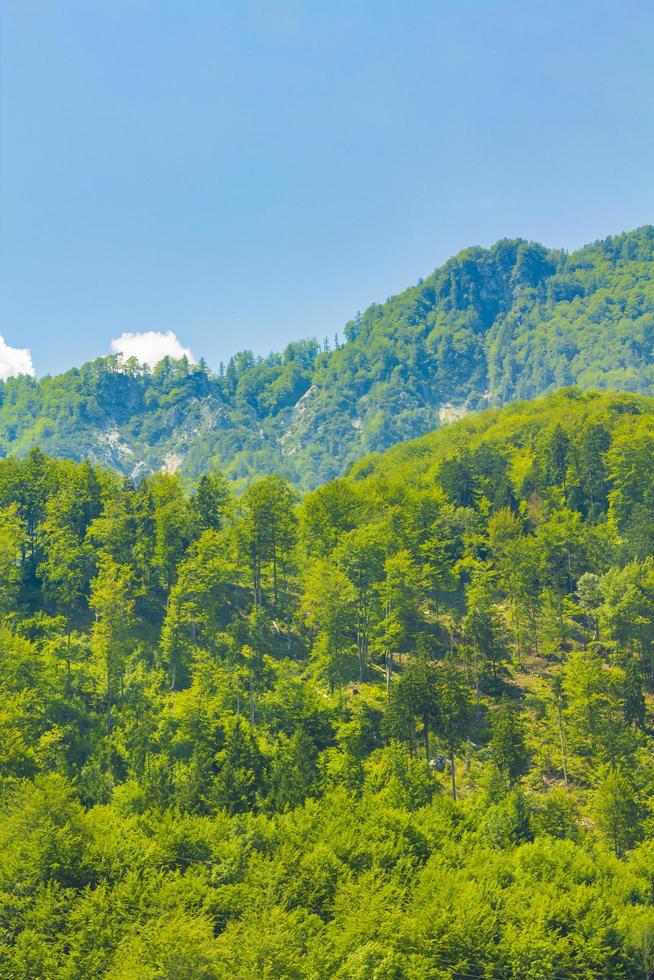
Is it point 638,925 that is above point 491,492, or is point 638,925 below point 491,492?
below

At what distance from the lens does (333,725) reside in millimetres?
56375

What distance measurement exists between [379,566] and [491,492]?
3026cm

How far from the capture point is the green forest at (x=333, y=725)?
118ft

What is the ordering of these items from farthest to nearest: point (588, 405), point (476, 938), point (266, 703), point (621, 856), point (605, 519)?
point (588, 405) < point (605, 519) < point (266, 703) < point (621, 856) < point (476, 938)

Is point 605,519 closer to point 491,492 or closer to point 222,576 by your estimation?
point 491,492

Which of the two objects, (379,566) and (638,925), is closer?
(638,925)

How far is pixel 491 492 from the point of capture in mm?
96250

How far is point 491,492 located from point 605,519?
15692mm

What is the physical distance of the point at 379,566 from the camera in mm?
72938

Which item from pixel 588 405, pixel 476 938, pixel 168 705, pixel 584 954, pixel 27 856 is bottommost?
pixel 584 954

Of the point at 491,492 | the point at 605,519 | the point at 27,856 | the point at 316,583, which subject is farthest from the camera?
the point at 491,492

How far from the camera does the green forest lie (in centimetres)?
3606

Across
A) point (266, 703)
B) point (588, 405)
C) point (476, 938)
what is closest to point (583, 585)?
point (266, 703)

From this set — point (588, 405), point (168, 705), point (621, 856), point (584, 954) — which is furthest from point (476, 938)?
point (588, 405)
